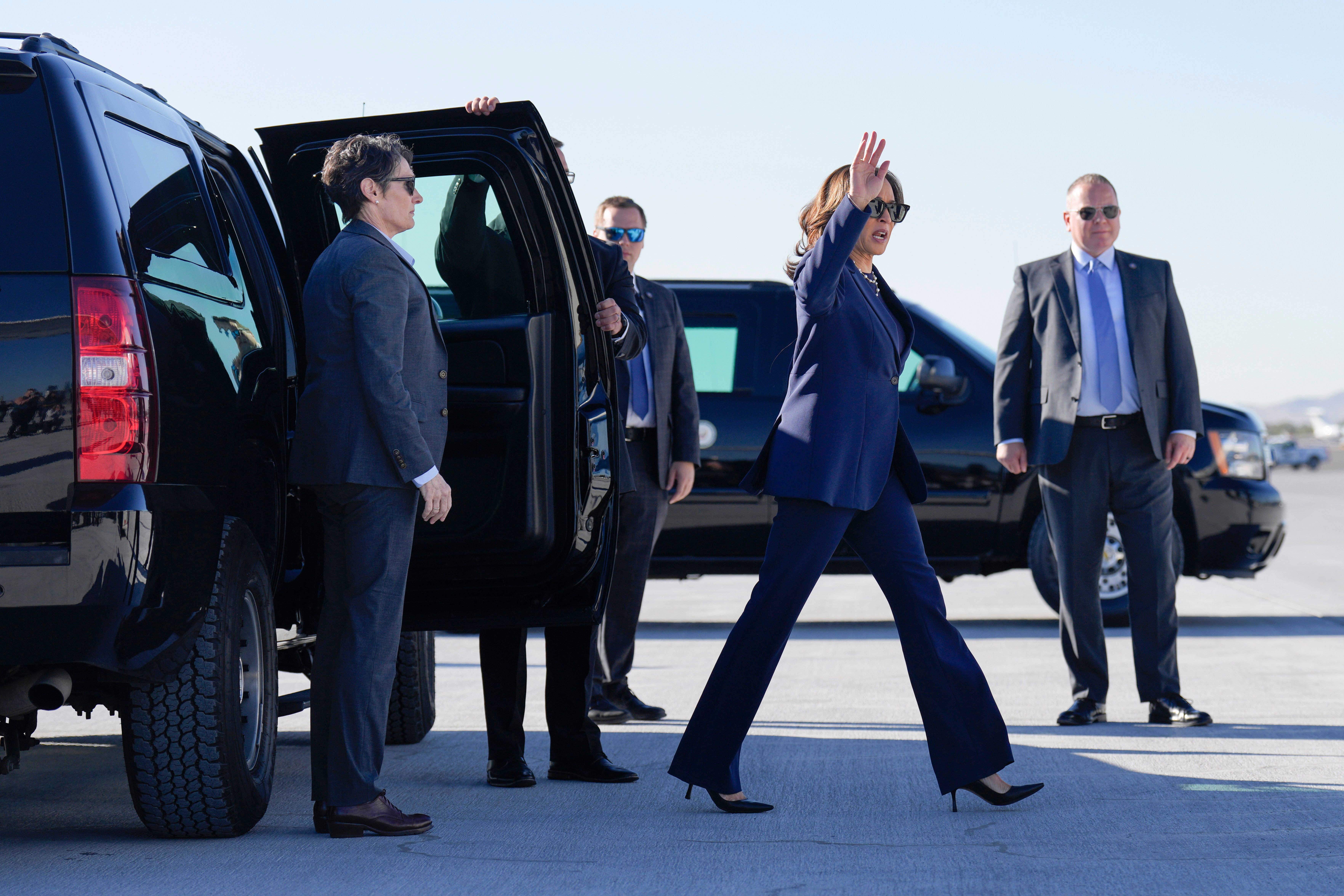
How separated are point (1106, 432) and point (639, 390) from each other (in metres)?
1.86

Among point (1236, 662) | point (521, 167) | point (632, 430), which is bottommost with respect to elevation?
point (1236, 662)

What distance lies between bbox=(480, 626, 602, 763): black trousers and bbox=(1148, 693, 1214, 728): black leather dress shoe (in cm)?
229

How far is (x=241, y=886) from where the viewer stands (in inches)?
136

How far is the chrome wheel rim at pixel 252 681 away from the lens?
411 cm

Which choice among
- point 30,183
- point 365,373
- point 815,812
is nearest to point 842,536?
point 815,812

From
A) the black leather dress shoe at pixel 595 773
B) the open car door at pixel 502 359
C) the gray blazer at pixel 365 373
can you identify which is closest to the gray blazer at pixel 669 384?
the open car door at pixel 502 359

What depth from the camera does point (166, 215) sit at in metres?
3.94

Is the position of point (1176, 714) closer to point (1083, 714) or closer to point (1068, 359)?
point (1083, 714)

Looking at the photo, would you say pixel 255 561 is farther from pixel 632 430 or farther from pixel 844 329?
pixel 632 430

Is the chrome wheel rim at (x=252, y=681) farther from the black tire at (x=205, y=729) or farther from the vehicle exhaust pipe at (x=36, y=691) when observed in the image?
the vehicle exhaust pipe at (x=36, y=691)

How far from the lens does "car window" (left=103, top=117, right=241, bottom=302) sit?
12.1ft

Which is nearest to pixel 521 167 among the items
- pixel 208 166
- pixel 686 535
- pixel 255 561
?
pixel 208 166

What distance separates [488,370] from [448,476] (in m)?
0.34

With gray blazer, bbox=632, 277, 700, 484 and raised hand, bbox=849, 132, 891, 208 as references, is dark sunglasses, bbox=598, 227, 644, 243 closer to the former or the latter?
gray blazer, bbox=632, 277, 700, 484
